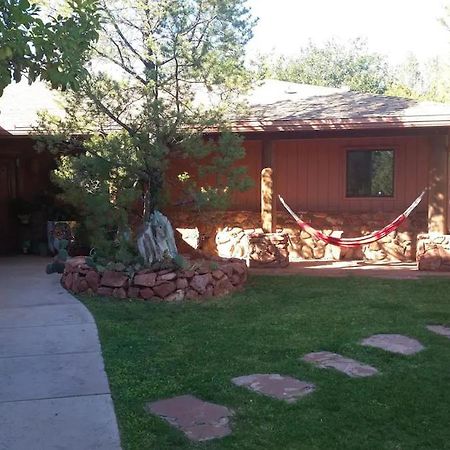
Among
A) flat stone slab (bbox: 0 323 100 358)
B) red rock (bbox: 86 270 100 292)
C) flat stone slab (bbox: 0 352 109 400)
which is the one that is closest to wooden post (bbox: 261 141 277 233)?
red rock (bbox: 86 270 100 292)

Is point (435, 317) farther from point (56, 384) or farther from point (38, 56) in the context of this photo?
point (38, 56)

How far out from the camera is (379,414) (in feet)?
10.8

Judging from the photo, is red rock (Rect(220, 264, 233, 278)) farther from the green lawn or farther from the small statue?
the small statue

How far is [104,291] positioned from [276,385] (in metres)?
3.24

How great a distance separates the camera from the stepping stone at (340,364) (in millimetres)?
3980

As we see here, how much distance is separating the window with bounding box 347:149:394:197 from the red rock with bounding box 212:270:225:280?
4553 mm

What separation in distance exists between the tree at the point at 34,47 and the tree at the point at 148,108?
133 inches

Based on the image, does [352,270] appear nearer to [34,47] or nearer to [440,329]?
[440,329]

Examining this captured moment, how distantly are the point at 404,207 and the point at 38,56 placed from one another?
8.60 m

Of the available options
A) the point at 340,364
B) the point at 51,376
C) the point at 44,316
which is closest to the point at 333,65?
the point at 44,316

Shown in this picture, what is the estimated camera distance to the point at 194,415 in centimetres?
327

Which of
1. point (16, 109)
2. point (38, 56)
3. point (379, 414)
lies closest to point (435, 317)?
point (379, 414)

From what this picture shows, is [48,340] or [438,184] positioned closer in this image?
[48,340]

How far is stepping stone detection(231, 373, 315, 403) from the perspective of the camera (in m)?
3.56
